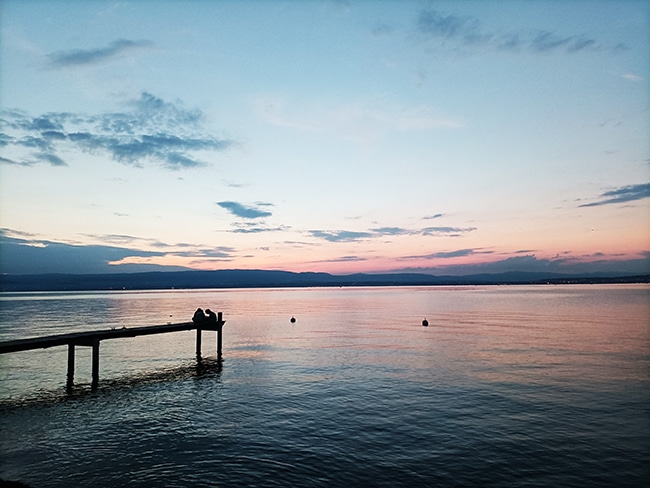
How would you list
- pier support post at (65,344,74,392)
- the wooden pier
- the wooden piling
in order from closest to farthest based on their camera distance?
1. the wooden pier
2. pier support post at (65,344,74,392)
3. the wooden piling

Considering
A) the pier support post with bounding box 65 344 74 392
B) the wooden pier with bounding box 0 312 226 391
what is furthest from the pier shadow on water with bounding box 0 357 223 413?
the wooden pier with bounding box 0 312 226 391

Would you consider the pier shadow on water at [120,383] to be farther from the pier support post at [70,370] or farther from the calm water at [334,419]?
the pier support post at [70,370]

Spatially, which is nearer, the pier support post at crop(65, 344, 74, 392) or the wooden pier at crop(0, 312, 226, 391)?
the wooden pier at crop(0, 312, 226, 391)

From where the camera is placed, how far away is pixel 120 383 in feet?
107

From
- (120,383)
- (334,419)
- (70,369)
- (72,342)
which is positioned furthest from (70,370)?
(334,419)

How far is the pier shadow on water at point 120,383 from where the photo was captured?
2759 centimetres

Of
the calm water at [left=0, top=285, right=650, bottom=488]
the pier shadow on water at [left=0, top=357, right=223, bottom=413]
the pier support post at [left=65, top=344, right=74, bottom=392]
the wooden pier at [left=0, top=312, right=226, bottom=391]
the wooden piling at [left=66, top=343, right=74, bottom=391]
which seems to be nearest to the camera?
the calm water at [left=0, top=285, right=650, bottom=488]

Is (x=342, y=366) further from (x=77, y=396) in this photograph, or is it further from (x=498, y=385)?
(x=77, y=396)

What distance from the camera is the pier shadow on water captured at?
27.6 m

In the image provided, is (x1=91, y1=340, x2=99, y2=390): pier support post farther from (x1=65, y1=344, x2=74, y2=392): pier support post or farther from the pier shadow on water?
(x1=65, y1=344, x2=74, y2=392): pier support post

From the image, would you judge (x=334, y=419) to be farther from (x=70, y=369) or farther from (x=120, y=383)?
(x=70, y=369)

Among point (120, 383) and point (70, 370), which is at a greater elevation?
point (70, 370)

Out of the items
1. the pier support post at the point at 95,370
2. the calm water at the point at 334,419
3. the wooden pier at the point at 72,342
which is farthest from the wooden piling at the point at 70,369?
the pier support post at the point at 95,370

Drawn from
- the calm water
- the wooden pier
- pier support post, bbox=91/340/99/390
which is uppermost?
the wooden pier
